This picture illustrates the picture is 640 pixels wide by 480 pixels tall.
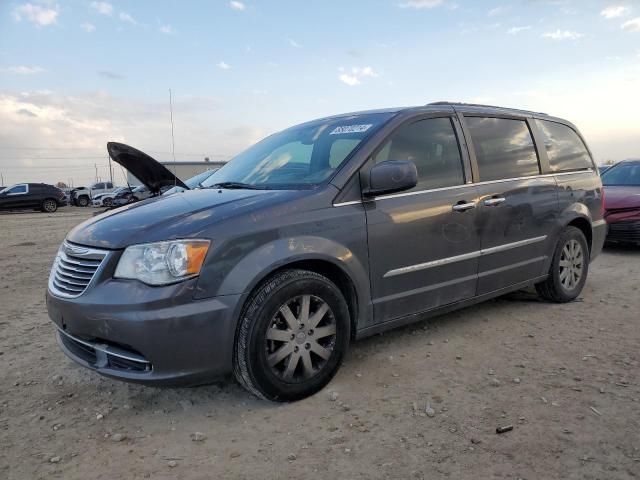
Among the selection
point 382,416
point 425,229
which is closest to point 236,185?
point 425,229

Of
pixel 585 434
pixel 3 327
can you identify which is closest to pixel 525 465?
pixel 585 434

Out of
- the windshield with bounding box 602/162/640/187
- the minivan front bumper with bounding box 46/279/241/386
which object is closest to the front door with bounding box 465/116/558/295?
the minivan front bumper with bounding box 46/279/241/386

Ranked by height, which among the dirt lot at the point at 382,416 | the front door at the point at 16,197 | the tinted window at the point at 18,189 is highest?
Result: the tinted window at the point at 18,189

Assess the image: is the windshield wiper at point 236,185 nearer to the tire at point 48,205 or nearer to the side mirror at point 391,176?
the side mirror at point 391,176

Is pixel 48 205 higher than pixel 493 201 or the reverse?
higher

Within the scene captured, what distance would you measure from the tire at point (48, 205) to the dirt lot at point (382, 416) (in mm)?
25086

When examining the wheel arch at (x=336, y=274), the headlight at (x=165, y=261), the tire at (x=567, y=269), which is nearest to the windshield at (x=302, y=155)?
the wheel arch at (x=336, y=274)

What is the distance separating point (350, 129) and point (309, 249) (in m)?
1.12

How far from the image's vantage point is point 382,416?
2.74m

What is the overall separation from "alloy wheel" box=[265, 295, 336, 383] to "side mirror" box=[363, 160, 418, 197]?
30.9 inches

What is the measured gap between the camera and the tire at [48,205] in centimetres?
2608

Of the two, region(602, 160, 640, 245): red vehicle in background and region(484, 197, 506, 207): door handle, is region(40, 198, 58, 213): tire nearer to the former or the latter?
region(602, 160, 640, 245): red vehicle in background

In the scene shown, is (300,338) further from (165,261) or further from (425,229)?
(425,229)

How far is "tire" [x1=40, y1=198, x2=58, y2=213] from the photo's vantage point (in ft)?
85.6
